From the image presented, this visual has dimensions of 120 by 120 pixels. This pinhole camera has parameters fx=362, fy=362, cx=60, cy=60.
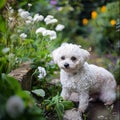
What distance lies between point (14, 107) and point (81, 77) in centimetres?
227

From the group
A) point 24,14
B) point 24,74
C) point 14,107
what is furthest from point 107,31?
point 14,107

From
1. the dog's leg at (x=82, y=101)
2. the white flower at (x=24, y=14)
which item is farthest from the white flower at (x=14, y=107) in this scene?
the white flower at (x=24, y=14)

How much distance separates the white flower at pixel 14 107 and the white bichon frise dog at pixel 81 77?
197 cm

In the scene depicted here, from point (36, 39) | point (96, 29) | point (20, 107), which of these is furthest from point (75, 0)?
point (20, 107)

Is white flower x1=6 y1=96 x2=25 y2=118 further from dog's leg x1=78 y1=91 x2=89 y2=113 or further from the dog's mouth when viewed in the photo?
dog's leg x1=78 y1=91 x2=89 y2=113

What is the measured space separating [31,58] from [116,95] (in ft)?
3.80

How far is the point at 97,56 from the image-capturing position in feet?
24.7

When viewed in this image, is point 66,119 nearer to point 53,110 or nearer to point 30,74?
point 53,110

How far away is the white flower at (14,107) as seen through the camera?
5.12ft

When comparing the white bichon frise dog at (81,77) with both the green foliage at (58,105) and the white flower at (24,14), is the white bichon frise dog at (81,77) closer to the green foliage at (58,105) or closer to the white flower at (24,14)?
the green foliage at (58,105)

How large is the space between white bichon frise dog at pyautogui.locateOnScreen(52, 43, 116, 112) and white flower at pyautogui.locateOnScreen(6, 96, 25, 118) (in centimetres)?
197

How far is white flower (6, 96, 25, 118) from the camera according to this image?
5.12 ft

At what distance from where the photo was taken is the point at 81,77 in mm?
3793

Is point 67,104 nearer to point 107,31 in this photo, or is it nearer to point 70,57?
point 70,57
